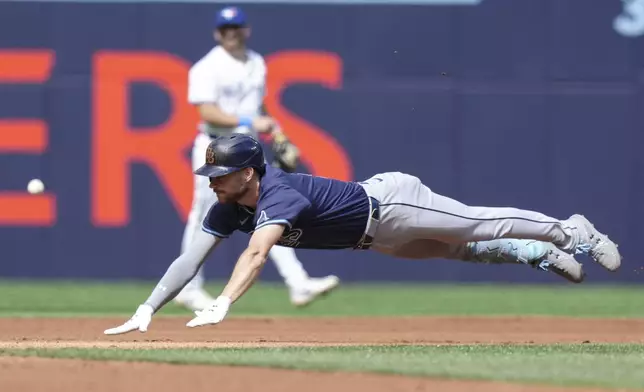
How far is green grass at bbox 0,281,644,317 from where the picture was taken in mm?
9852

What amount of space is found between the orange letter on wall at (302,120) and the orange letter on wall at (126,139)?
706 mm

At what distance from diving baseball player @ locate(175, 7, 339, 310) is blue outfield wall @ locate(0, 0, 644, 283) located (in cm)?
194

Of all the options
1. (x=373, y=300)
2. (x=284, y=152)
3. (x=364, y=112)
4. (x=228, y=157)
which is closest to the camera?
(x=228, y=157)

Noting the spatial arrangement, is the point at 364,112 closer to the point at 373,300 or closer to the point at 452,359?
the point at 373,300

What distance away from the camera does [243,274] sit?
20.0ft

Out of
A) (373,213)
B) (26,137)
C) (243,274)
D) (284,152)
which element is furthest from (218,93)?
(243,274)

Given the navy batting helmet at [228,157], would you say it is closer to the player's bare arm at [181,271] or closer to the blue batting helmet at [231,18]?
the player's bare arm at [181,271]

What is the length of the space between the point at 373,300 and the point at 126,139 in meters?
Result: 2.44

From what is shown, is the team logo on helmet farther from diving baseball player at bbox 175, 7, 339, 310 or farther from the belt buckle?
diving baseball player at bbox 175, 7, 339, 310

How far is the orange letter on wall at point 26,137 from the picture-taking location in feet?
37.2

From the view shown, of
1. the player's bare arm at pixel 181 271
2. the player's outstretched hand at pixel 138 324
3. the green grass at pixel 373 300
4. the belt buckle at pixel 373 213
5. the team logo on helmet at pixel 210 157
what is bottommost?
the green grass at pixel 373 300

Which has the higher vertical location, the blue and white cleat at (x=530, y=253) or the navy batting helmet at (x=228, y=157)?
the navy batting helmet at (x=228, y=157)

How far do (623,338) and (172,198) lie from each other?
460cm

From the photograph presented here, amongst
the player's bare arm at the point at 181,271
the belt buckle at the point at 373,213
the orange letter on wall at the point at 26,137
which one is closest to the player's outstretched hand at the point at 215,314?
the player's bare arm at the point at 181,271
